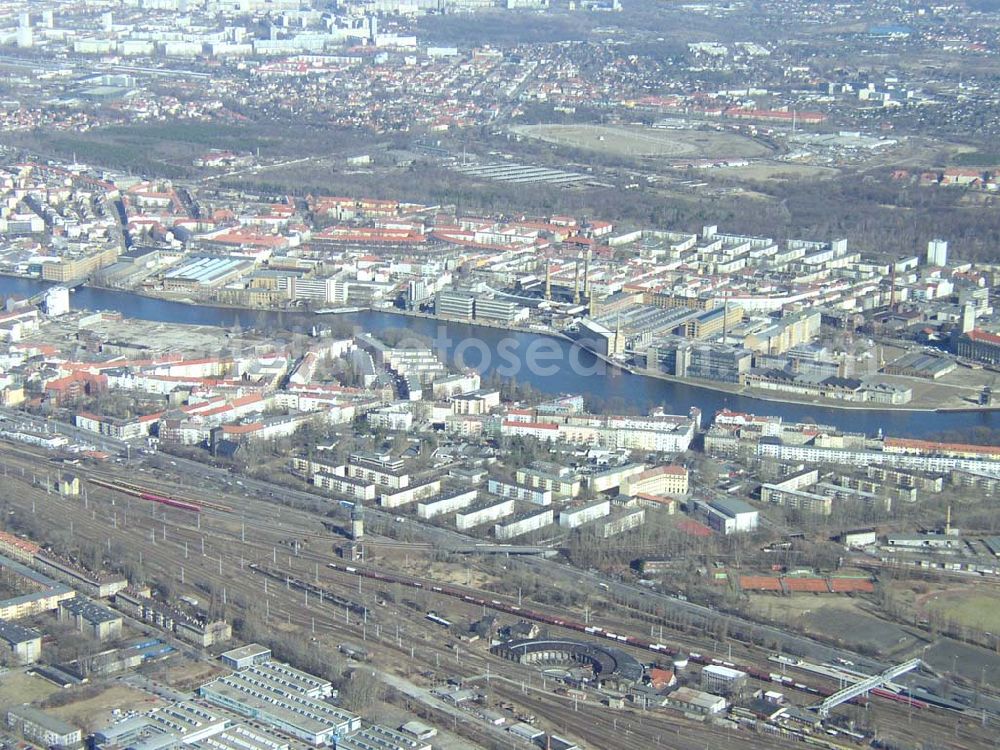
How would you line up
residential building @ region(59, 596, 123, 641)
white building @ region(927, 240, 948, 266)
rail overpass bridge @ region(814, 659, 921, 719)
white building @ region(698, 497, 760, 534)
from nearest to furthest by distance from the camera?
1. rail overpass bridge @ region(814, 659, 921, 719)
2. residential building @ region(59, 596, 123, 641)
3. white building @ region(698, 497, 760, 534)
4. white building @ region(927, 240, 948, 266)

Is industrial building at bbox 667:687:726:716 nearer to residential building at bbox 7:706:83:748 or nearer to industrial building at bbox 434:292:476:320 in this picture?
residential building at bbox 7:706:83:748

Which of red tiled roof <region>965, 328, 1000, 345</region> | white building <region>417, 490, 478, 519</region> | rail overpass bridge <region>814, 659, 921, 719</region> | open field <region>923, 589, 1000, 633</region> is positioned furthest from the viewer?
red tiled roof <region>965, 328, 1000, 345</region>

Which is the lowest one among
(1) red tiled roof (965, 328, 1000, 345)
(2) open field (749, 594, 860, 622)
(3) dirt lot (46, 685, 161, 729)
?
(3) dirt lot (46, 685, 161, 729)

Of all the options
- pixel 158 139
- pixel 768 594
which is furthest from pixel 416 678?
pixel 158 139

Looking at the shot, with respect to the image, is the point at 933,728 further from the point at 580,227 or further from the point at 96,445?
the point at 580,227

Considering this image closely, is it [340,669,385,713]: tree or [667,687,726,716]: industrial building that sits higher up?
[340,669,385,713]: tree

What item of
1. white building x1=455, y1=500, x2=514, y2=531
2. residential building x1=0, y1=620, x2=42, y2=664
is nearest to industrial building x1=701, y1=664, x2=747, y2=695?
white building x1=455, y1=500, x2=514, y2=531

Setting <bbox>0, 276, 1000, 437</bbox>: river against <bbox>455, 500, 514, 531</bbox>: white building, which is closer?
<bbox>455, 500, 514, 531</bbox>: white building

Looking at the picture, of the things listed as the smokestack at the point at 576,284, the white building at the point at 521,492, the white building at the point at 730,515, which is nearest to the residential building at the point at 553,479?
the white building at the point at 521,492
